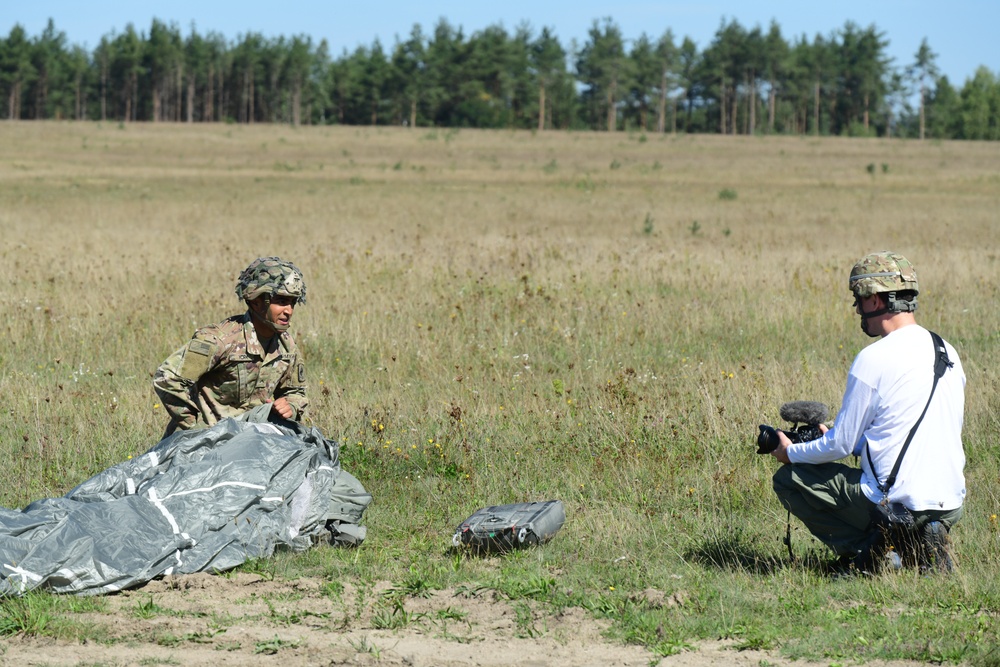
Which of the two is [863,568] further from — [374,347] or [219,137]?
[219,137]

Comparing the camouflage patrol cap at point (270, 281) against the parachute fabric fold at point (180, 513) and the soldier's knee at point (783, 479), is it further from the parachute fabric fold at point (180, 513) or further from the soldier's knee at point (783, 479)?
the soldier's knee at point (783, 479)

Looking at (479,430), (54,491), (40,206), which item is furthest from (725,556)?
(40,206)

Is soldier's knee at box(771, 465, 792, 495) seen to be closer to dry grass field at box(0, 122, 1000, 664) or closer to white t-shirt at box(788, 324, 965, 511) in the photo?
white t-shirt at box(788, 324, 965, 511)

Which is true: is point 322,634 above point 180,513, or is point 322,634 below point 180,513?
below

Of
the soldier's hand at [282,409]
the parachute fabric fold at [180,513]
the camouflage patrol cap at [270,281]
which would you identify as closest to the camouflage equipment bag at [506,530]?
the parachute fabric fold at [180,513]

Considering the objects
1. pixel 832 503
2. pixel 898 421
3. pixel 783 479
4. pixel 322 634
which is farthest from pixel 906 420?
pixel 322 634

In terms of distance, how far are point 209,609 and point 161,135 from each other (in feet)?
190

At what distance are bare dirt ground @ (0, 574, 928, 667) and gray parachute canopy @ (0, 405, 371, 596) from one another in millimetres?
177

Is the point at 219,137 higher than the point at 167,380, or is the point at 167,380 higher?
the point at 219,137

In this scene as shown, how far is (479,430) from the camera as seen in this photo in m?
7.50

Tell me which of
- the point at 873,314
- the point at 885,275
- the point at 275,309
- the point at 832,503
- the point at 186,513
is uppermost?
Answer: the point at 885,275

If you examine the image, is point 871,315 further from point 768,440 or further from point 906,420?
point 768,440

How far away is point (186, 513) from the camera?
5336 mm

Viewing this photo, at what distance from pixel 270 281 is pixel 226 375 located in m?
0.63
